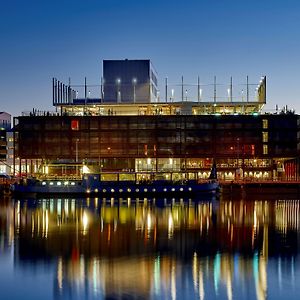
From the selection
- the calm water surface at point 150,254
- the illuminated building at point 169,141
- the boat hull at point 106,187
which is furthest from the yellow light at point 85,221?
the illuminated building at point 169,141

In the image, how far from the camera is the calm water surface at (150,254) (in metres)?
32.7

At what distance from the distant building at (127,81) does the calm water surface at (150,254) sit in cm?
6680

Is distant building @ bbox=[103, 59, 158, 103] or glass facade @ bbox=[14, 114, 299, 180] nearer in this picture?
glass facade @ bbox=[14, 114, 299, 180]

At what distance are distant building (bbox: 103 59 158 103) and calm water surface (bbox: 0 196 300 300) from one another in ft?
219

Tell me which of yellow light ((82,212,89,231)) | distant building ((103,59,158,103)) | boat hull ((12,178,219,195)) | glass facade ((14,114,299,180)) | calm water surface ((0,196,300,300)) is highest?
distant building ((103,59,158,103))

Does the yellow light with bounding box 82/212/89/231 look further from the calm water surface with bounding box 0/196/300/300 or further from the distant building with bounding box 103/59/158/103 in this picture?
the distant building with bounding box 103/59/158/103

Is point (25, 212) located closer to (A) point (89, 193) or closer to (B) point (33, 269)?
(A) point (89, 193)

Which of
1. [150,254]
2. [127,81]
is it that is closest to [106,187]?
[127,81]

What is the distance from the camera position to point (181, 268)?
37.6 meters

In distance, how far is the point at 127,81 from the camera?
136750 millimetres

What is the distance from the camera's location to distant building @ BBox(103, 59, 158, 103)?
445 feet

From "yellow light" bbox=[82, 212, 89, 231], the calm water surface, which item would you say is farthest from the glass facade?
"yellow light" bbox=[82, 212, 89, 231]

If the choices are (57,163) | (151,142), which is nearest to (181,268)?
(57,163)

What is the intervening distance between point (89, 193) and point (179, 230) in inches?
1709
